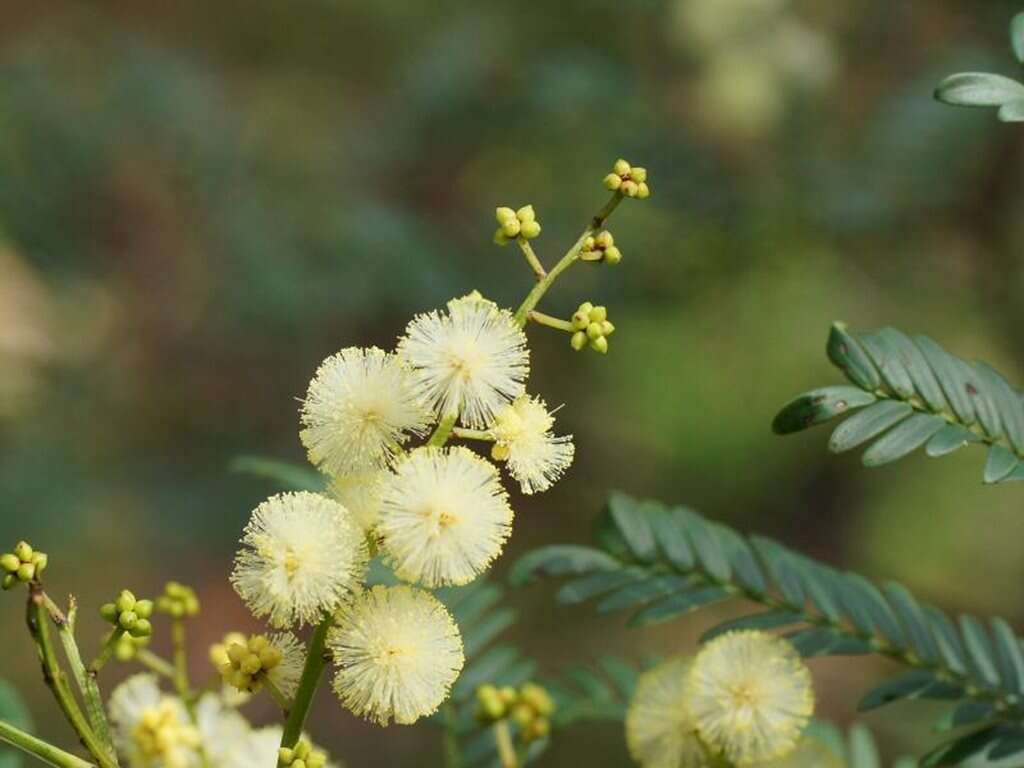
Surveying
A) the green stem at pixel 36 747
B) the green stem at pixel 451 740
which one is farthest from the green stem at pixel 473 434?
the green stem at pixel 451 740

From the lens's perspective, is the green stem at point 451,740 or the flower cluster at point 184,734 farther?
the green stem at point 451,740

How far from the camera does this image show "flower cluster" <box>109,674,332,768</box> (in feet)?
3.22

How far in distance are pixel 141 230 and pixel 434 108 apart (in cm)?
211

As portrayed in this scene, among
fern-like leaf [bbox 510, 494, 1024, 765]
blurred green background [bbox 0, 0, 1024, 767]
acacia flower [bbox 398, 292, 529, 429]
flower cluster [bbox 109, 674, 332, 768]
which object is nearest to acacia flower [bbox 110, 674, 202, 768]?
flower cluster [bbox 109, 674, 332, 768]

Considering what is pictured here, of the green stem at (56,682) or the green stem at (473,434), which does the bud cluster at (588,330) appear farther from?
the green stem at (56,682)

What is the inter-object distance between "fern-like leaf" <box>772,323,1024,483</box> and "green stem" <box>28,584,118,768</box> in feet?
1.97

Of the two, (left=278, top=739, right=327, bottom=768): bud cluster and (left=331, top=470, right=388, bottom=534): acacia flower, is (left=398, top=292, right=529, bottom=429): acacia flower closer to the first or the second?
(left=331, top=470, right=388, bottom=534): acacia flower

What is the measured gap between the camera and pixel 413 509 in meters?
0.91

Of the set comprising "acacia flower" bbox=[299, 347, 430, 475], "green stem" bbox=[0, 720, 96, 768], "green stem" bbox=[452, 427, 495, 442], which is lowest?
"green stem" bbox=[0, 720, 96, 768]

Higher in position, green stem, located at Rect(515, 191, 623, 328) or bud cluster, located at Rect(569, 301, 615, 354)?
green stem, located at Rect(515, 191, 623, 328)

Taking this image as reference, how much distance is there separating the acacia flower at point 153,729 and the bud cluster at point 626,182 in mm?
539

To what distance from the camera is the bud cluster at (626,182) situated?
3.29 ft

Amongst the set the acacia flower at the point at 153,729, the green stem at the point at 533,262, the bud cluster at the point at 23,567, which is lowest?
the acacia flower at the point at 153,729

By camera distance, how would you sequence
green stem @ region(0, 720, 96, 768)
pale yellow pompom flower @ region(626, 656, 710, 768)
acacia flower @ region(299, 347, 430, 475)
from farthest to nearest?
pale yellow pompom flower @ region(626, 656, 710, 768) → acacia flower @ region(299, 347, 430, 475) → green stem @ region(0, 720, 96, 768)
